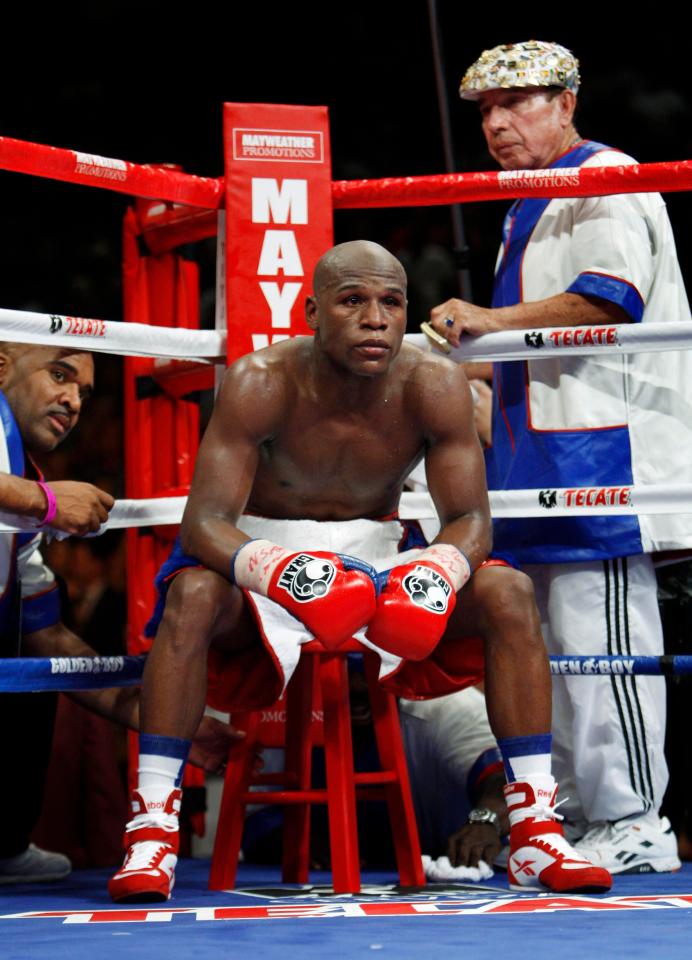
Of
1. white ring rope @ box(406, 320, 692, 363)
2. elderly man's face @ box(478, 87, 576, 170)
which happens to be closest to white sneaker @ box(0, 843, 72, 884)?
white ring rope @ box(406, 320, 692, 363)

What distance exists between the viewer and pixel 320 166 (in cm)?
225

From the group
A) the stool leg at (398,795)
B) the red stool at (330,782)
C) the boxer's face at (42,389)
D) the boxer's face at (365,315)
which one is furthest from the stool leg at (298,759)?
the boxer's face at (42,389)

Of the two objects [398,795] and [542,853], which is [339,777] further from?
[542,853]

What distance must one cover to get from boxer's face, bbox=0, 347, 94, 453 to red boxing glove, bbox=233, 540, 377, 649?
80cm

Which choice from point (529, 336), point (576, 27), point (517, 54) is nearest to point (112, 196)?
point (576, 27)

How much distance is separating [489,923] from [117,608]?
252 cm

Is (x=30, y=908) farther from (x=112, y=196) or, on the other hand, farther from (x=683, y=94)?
(x=683, y=94)

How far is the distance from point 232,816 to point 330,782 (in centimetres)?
20

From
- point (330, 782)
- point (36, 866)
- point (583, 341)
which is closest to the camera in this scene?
point (330, 782)

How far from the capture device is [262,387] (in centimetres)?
197

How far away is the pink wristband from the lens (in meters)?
1.97

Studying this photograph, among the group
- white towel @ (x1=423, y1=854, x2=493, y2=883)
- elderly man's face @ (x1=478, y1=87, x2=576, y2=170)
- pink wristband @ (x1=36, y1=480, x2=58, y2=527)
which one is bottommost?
white towel @ (x1=423, y1=854, x2=493, y2=883)

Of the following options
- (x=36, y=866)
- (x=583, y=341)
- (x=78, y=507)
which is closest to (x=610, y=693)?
(x=583, y=341)

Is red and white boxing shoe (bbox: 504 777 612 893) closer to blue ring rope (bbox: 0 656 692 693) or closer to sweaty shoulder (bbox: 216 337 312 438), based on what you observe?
blue ring rope (bbox: 0 656 692 693)
